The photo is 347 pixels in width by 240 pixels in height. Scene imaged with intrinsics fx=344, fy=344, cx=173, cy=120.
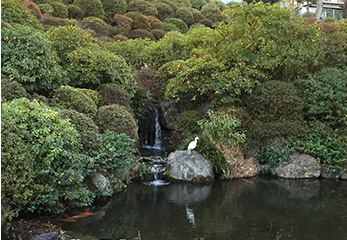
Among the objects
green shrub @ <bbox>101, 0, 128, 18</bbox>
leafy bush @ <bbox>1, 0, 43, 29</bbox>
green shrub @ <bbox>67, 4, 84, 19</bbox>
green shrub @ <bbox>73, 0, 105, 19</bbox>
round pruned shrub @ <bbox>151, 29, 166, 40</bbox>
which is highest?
green shrub @ <bbox>101, 0, 128, 18</bbox>

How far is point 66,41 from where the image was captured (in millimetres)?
11359

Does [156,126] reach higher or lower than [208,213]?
higher

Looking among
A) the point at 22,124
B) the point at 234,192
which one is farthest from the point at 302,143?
the point at 22,124

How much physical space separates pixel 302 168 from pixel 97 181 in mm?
6075

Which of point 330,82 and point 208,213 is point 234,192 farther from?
point 330,82

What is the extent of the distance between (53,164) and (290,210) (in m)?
4.96

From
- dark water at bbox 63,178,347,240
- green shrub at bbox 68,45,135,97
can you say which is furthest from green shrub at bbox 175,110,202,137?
dark water at bbox 63,178,347,240

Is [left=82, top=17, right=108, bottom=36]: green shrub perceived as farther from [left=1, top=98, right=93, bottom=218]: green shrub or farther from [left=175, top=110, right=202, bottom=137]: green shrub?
[left=1, top=98, right=93, bottom=218]: green shrub

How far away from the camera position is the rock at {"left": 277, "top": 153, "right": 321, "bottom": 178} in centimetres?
1014

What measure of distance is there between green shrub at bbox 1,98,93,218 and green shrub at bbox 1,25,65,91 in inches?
84.4

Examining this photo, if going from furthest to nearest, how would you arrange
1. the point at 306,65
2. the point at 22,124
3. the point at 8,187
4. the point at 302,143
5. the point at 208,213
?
the point at 306,65, the point at 302,143, the point at 208,213, the point at 22,124, the point at 8,187

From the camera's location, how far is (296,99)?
1069cm

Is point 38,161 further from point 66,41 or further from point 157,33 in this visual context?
point 157,33

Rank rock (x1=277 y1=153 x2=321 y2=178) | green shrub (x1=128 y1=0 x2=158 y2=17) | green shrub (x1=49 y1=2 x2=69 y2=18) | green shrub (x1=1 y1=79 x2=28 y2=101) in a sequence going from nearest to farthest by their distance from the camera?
green shrub (x1=1 y1=79 x2=28 y2=101)
rock (x1=277 y1=153 x2=321 y2=178)
green shrub (x1=49 y1=2 x2=69 y2=18)
green shrub (x1=128 y1=0 x2=158 y2=17)
